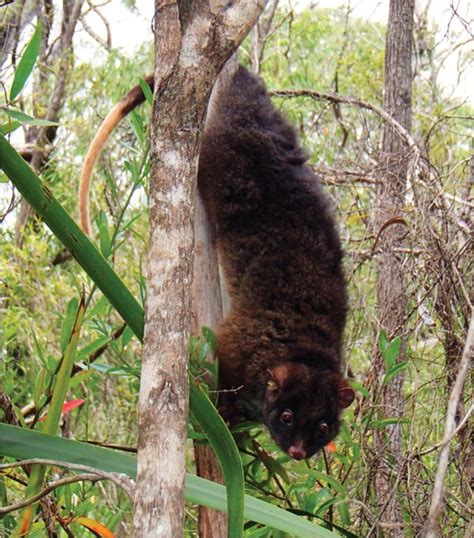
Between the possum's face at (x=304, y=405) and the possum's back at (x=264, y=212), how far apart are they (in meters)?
0.33

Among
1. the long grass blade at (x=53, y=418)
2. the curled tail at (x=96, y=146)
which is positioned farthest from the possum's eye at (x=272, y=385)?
the long grass blade at (x=53, y=418)

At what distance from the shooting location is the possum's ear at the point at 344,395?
3752mm

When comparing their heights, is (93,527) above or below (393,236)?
below

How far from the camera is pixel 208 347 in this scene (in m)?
3.00

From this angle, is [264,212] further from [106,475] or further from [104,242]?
[106,475]

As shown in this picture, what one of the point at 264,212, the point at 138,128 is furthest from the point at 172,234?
the point at 264,212

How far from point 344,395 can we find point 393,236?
2.56 ft

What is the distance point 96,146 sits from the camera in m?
3.58

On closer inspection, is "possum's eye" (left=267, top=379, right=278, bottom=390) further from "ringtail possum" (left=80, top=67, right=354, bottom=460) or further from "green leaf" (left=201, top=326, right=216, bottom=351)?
"green leaf" (left=201, top=326, right=216, bottom=351)

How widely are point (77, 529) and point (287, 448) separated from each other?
98 centimetres

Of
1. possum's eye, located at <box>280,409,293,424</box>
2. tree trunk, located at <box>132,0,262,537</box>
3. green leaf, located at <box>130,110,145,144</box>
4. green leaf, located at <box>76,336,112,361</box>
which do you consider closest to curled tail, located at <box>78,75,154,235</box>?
green leaf, located at <box>130,110,145,144</box>

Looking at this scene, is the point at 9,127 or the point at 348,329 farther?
the point at 348,329

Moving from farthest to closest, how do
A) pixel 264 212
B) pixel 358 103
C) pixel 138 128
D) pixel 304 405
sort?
pixel 358 103
pixel 264 212
pixel 304 405
pixel 138 128

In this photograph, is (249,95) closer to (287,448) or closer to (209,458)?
(287,448)
